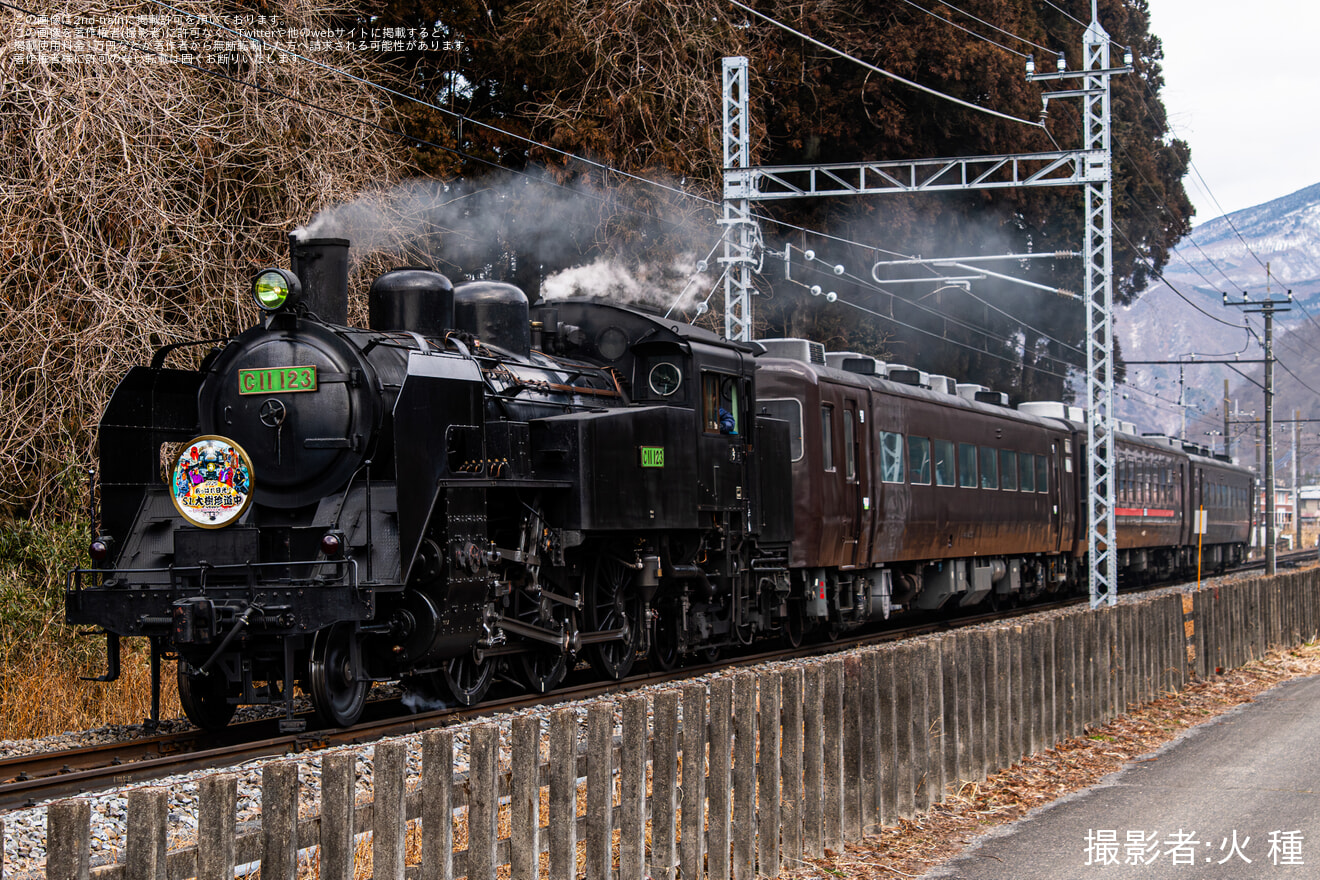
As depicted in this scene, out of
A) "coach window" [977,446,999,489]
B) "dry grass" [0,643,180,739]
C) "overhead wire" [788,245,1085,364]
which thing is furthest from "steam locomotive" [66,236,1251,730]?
"overhead wire" [788,245,1085,364]

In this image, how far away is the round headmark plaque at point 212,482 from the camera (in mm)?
9266

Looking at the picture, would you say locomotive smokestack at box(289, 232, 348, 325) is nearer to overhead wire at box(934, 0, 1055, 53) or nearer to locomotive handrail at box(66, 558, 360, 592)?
locomotive handrail at box(66, 558, 360, 592)

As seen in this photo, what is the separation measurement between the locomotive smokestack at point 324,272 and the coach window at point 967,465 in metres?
10.6

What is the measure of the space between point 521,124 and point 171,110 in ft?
25.7

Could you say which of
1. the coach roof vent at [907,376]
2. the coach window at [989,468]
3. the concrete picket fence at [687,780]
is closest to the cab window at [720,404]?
the concrete picket fence at [687,780]

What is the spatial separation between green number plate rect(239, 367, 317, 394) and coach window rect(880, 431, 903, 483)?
8.41 m

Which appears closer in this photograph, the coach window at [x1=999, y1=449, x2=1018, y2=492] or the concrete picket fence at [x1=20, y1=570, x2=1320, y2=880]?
the concrete picket fence at [x1=20, y1=570, x2=1320, y2=880]

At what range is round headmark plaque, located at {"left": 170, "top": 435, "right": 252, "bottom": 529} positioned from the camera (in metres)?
9.27

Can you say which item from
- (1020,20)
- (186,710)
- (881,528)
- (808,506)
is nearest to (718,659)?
(808,506)

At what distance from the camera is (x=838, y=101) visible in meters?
25.6

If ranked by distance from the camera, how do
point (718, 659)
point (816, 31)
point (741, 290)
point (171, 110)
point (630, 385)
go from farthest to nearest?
point (816, 31), point (741, 290), point (171, 110), point (718, 659), point (630, 385)

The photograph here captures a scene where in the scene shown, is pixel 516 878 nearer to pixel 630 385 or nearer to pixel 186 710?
pixel 186 710

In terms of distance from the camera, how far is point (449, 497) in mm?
9078

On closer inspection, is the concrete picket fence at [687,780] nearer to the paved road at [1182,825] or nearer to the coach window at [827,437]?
the paved road at [1182,825]
